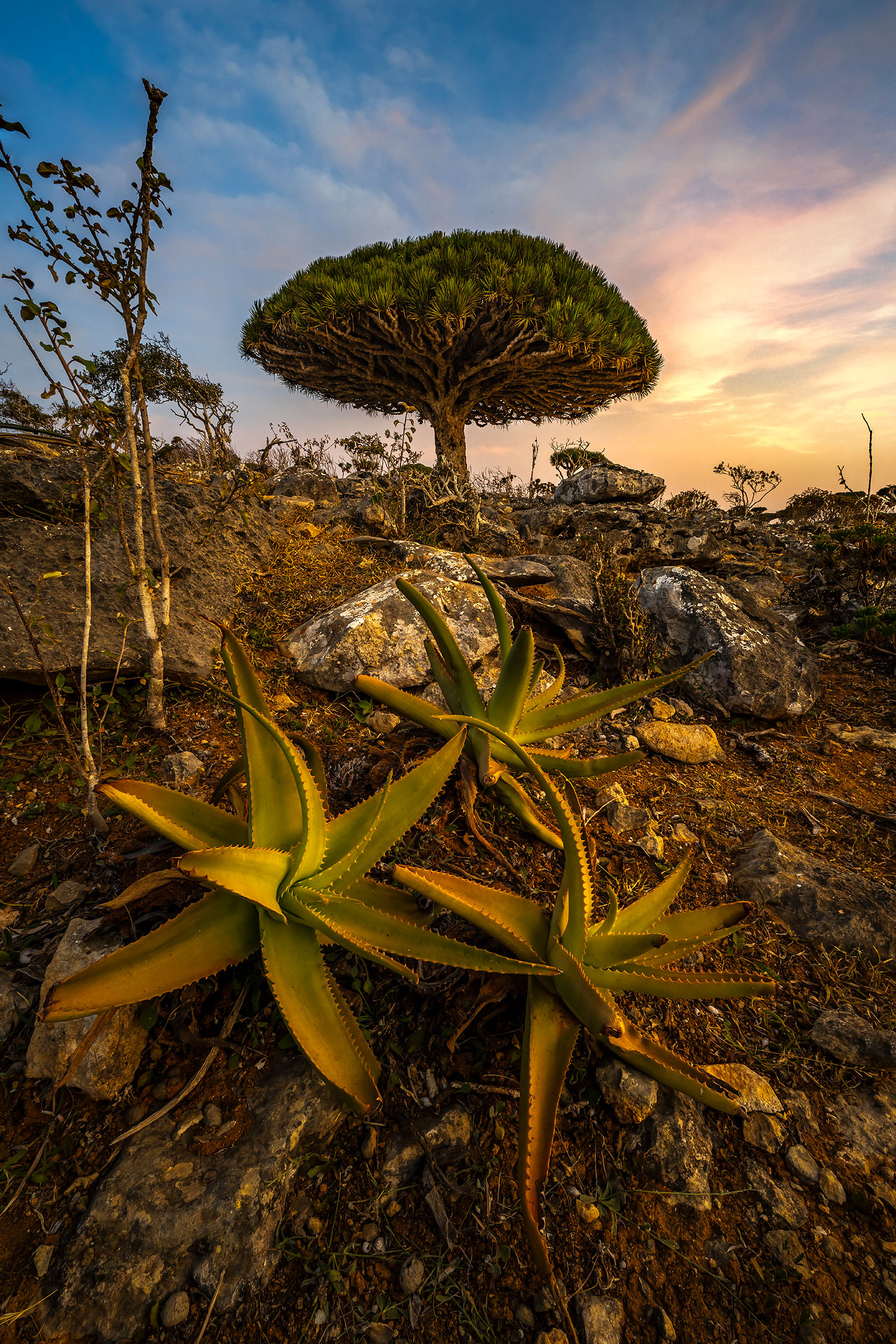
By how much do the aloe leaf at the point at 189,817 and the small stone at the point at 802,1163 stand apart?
163cm

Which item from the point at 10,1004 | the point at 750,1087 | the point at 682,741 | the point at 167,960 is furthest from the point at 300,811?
the point at 682,741

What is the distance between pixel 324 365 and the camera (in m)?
13.8

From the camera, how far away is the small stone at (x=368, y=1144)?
1.28 metres

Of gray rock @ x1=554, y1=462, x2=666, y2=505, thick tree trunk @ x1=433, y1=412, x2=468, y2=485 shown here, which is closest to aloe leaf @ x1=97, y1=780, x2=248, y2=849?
gray rock @ x1=554, y1=462, x2=666, y2=505

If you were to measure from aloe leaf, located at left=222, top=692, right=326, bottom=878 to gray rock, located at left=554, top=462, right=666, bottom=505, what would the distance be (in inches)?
330

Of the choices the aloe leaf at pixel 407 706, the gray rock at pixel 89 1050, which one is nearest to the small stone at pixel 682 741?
the aloe leaf at pixel 407 706

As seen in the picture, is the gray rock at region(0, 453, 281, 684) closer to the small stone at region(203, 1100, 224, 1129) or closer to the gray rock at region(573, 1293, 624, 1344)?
the small stone at region(203, 1100, 224, 1129)

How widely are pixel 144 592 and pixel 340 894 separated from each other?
1.80 m

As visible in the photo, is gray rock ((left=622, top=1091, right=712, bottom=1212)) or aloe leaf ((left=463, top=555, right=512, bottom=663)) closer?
gray rock ((left=622, top=1091, right=712, bottom=1212))

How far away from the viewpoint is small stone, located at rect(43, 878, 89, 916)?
1.72 m

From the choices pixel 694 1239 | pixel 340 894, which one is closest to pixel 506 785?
pixel 340 894

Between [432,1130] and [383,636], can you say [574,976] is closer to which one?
[432,1130]

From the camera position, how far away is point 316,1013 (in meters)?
1.23

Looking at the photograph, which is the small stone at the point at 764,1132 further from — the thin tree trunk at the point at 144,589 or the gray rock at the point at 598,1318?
the thin tree trunk at the point at 144,589
